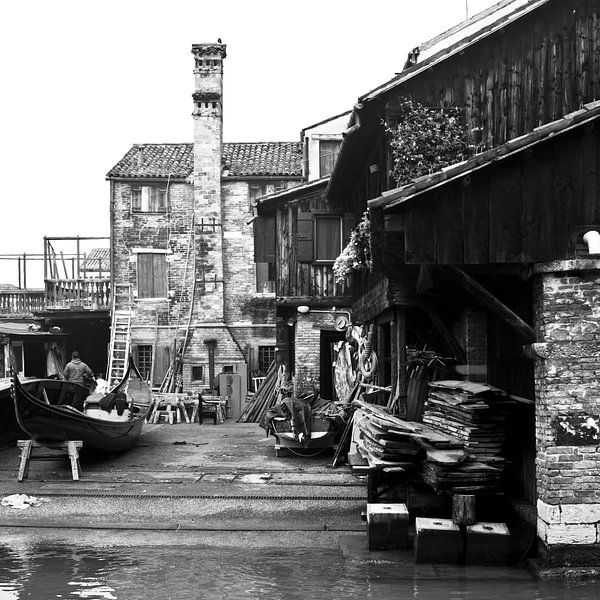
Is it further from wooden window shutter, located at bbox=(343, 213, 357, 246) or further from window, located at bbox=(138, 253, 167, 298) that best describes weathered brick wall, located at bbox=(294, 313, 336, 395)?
window, located at bbox=(138, 253, 167, 298)

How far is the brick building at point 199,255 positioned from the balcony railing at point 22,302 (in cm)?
453

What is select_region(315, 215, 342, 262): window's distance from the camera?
20344mm

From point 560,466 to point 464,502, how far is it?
3.49 ft

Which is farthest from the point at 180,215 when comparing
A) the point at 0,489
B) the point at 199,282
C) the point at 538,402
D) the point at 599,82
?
the point at 538,402

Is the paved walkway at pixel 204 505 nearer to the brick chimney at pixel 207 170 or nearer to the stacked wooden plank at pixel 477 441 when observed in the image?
the stacked wooden plank at pixel 477 441

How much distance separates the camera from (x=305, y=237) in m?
20.2

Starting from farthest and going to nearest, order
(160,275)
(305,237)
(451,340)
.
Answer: (160,275) < (305,237) < (451,340)

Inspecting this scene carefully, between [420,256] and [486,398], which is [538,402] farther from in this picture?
[420,256]

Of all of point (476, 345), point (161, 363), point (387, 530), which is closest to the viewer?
point (387, 530)

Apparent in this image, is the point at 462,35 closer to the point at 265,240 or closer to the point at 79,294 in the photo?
the point at 265,240

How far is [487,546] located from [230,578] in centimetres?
268

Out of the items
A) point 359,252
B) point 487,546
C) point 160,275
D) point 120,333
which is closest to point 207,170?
point 160,275

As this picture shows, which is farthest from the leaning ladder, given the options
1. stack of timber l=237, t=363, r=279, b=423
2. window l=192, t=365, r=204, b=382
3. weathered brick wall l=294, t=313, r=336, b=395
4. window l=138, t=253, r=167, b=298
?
weathered brick wall l=294, t=313, r=336, b=395

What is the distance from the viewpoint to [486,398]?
8.96 m
